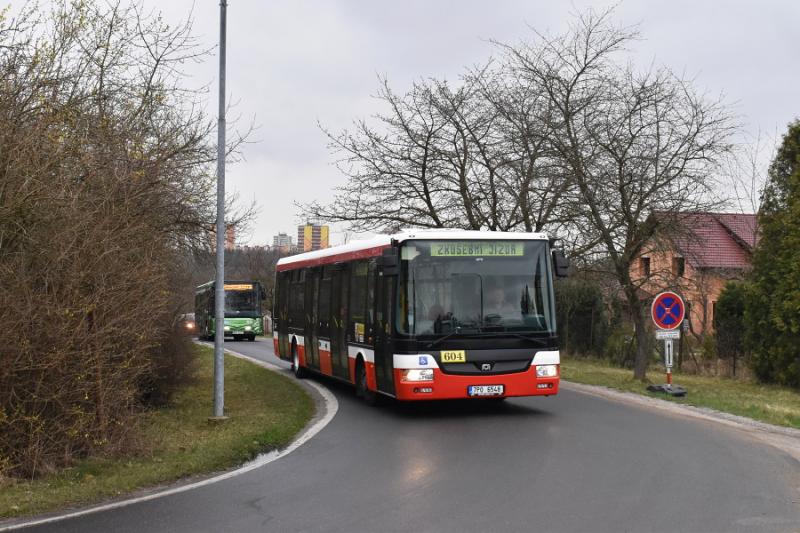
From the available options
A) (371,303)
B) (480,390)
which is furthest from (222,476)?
(371,303)

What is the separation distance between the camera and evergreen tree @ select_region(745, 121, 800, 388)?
2414 centimetres

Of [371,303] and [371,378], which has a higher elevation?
[371,303]

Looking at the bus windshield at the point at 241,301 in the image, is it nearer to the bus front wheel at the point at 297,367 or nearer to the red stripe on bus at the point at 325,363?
the bus front wheel at the point at 297,367

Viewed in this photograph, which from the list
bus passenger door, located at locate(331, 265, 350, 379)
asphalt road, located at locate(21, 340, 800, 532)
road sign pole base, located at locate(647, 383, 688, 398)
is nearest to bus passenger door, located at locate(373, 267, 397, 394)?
asphalt road, located at locate(21, 340, 800, 532)

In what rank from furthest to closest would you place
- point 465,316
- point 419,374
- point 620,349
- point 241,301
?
1. point 241,301
2. point 620,349
3. point 465,316
4. point 419,374

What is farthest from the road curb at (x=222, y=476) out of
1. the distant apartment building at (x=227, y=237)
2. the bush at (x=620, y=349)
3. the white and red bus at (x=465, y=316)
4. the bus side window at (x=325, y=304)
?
the bush at (x=620, y=349)

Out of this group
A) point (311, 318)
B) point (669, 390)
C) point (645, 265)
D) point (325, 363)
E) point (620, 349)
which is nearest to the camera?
point (669, 390)

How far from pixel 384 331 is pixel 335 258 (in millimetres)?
4172

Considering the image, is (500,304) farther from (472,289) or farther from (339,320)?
(339,320)

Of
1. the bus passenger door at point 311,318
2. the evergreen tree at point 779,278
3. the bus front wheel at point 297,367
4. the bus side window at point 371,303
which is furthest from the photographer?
the evergreen tree at point 779,278

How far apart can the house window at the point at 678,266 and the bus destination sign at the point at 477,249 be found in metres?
8.04

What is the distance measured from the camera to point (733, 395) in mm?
19312

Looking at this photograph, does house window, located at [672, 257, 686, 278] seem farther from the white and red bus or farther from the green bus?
the green bus

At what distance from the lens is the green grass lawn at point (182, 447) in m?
8.45
